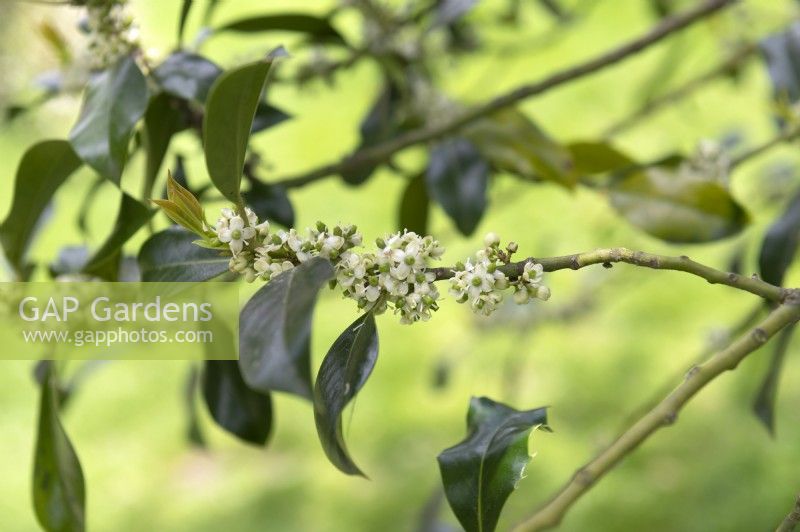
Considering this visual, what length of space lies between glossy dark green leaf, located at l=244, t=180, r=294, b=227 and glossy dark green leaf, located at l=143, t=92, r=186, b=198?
7 cm

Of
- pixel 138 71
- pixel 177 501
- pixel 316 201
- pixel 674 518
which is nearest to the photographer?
pixel 138 71

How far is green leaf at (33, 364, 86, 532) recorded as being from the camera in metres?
0.64

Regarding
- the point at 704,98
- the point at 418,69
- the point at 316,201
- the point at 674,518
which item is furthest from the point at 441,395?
the point at 704,98

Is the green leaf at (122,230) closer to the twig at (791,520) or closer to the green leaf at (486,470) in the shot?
the green leaf at (486,470)

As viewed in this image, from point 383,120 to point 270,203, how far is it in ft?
0.99

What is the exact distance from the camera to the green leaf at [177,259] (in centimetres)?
51

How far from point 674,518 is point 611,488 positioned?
141 mm

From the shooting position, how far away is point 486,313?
448 mm

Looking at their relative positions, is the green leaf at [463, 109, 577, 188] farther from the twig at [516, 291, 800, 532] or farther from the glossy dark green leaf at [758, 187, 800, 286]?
the twig at [516, 291, 800, 532]

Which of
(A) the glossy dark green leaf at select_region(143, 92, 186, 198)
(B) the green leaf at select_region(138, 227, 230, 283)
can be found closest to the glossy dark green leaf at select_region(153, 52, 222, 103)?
(A) the glossy dark green leaf at select_region(143, 92, 186, 198)

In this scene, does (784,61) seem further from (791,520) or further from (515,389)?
(515,389)

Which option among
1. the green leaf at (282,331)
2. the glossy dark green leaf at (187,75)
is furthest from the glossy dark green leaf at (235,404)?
the green leaf at (282,331)

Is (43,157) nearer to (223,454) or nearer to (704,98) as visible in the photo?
(223,454)

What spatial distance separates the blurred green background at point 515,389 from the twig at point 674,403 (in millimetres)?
916
